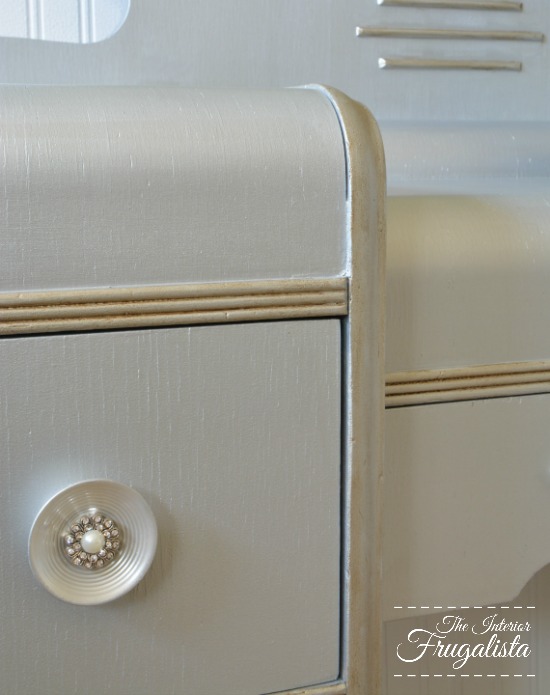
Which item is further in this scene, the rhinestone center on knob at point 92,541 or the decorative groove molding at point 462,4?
the decorative groove molding at point 462,4

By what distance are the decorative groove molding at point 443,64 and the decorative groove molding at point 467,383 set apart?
376 mm

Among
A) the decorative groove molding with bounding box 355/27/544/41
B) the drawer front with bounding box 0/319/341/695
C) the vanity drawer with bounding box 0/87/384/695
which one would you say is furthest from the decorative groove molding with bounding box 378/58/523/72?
the drawer front with bounding box 0/319/341/695

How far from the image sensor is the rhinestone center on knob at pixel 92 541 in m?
0.46

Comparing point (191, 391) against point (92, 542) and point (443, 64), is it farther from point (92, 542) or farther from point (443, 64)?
point (443, 64)

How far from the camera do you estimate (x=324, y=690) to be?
1.71ft

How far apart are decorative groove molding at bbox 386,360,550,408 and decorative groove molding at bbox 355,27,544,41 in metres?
0.40

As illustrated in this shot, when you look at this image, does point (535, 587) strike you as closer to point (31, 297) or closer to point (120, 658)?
point (120, 658)

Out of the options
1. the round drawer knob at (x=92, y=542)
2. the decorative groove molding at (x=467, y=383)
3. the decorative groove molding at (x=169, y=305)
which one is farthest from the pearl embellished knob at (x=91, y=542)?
the decorative groove molding at (x=467, y=383)

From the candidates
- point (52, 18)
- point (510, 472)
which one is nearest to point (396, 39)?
point (52, 18)

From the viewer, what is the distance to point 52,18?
81cm

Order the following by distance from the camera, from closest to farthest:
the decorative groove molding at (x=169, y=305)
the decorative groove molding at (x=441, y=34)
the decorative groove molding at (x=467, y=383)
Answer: the decorative groove molding at (x=169, y=305)
the decorative groove molding at (x=467, y=383)
the decorative groove molding at (x=441, y=34)

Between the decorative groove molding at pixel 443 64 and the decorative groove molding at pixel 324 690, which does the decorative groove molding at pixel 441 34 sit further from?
the decorative groove molding at pixel 324 690

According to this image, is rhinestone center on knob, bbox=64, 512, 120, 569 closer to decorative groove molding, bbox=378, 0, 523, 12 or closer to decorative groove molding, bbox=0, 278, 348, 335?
decorative groove molding, bbox=0, 278, 348, 335

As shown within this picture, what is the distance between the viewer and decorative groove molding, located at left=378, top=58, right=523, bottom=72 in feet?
2.65
